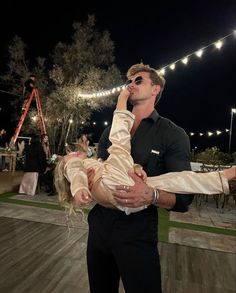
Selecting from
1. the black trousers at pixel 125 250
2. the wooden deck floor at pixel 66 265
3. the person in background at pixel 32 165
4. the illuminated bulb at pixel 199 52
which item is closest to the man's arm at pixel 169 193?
the black trousers at pixel 125 250

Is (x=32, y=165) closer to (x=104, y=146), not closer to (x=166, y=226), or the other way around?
(x=166, y=226)

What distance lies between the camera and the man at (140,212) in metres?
1.39

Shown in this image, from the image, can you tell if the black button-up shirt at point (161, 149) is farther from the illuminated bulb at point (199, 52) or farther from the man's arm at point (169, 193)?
the illuminated bulb at point (199, 52)

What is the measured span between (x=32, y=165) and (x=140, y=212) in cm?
620

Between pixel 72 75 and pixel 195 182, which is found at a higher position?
pixel 72 75

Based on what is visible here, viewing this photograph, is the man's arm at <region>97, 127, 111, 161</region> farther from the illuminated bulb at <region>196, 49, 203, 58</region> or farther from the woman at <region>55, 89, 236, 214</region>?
the illuminated bulb at <region>196, 49, 203, 58</region>

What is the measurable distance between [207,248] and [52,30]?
15010 millimetres

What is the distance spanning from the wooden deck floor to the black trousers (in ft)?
5.19

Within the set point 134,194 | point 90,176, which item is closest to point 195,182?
point 134,194

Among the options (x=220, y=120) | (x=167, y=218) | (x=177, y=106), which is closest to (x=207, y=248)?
(x=167, y=218)

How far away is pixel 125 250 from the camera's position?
1403mm

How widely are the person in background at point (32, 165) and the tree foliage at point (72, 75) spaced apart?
767 cm

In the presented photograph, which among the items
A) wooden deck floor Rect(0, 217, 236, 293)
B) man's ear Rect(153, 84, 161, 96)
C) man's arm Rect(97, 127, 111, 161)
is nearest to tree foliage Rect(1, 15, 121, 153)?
wooden deck floor Rect(0, 217, 236, 293)

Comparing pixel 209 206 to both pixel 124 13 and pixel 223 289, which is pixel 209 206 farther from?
pixel 124 13
